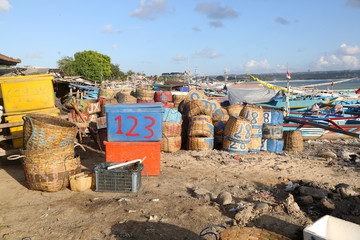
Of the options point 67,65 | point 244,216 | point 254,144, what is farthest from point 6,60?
point 67,65

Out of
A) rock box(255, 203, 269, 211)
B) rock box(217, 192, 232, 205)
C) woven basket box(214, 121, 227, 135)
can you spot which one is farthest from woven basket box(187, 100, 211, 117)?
rock box(255, 203, 269, 211)

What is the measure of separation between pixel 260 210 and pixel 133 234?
6.22 ft

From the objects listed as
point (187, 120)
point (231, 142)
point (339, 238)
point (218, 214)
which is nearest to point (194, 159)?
point (231, 142)

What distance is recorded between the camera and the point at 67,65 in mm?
46844

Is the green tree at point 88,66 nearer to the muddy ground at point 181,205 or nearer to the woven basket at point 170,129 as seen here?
the woven basket at point 170,129

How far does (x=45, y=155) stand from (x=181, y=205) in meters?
2.44

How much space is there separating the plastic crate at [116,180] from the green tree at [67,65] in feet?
139

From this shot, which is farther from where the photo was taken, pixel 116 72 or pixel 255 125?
pixel 116 72

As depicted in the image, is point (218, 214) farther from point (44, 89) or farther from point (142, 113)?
point (44, 89)

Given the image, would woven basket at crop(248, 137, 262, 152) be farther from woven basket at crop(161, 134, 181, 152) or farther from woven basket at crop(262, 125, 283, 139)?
woven basket at crop(161, 134, 181, 152)

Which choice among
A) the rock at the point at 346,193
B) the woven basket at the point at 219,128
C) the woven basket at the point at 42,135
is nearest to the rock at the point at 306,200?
the rock at the point at 346,193

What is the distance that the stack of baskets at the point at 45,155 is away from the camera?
4.52 meters

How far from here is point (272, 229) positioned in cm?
357

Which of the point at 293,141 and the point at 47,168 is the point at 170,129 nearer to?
the point at 47,168
